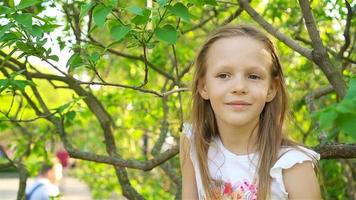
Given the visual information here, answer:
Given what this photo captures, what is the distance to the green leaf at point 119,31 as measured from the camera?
7.86 feet

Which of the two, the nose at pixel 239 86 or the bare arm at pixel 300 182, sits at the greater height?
the nose at pixel 239 86

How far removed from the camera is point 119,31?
242cm

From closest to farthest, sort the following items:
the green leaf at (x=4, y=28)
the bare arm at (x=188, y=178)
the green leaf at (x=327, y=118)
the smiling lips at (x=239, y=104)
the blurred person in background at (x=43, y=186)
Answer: the green leaf at (x=327, y=118)
the smiling lips at (x=239, y=104)
the green leaf at (x=4, y=28)
the bare arm at (x=188, y=178)
the blurred person in background at (x=43, y=186)

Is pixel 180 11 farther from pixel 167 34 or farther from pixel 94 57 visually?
pixel 94 57

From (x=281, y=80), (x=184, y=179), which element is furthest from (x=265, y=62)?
(x=184, y=179)

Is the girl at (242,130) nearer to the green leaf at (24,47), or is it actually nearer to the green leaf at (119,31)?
the green leaf at (119,31)

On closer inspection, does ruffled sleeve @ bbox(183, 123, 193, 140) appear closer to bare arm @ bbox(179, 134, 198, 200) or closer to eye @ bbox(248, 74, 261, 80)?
bare arm @ bbox(179, 134, 198, 200)

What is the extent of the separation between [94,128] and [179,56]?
326 cm

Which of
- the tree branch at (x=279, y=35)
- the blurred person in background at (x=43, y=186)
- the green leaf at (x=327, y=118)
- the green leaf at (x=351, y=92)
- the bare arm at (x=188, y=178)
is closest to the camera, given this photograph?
the green leaf at (x=327, y=118)

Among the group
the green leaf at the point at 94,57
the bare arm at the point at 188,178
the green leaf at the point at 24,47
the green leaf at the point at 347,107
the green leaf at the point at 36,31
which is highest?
the green leaf at the point at 36,31

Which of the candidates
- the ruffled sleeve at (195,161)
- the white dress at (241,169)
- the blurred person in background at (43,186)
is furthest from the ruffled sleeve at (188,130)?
the blurred person in background at (43,186)

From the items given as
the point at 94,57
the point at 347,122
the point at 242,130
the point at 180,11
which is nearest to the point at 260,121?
the point at 242,130

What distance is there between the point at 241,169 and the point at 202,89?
341mm

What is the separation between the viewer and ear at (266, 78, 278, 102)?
2604mm
